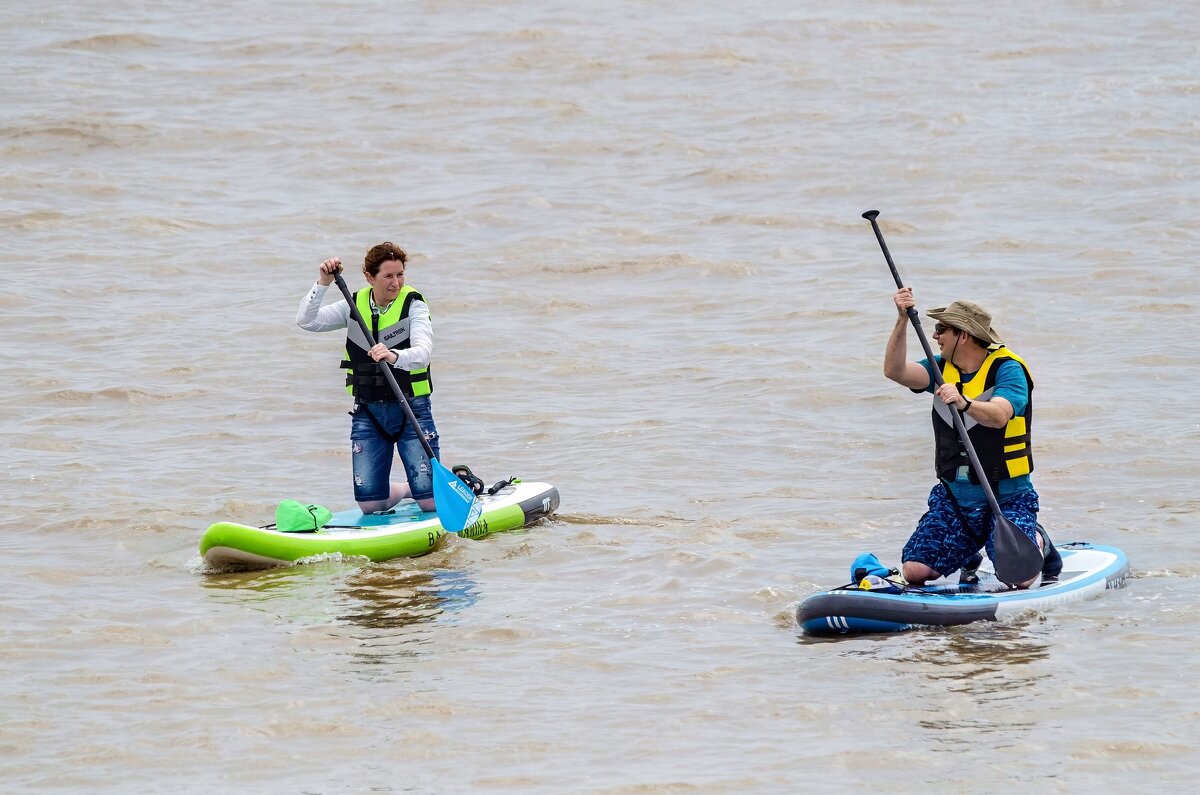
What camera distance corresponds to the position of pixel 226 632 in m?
7.44

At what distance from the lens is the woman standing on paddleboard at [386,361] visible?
8.45 metres

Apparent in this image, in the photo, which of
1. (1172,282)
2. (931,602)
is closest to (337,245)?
(1172,282)

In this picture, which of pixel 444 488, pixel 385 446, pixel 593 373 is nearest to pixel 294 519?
pixel 385 446

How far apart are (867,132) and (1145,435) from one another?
31.8 ft

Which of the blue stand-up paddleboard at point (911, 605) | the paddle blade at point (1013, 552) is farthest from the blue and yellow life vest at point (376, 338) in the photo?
the paddle blade at point (1013, 552)

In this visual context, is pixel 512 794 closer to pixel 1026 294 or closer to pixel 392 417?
pixel 392 417

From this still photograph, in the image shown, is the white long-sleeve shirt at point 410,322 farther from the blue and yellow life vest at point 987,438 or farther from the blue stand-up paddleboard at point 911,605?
the blue and yellow life vest at point 987,438

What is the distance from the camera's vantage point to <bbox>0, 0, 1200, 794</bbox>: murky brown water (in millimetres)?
6273

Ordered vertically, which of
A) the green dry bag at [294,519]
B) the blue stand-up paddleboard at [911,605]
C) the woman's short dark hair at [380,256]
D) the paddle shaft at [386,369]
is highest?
the woman's short dark hair at [380,256]

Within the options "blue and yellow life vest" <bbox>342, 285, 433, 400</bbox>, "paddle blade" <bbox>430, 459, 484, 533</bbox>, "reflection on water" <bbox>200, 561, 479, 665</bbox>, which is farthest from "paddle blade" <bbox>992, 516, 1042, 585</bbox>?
"blue and yellow life vest" <bbox>342, 285, 433, 400</bbox>

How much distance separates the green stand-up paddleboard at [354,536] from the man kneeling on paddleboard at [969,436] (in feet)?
8.82

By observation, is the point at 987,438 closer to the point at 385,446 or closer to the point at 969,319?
the point at 969,319

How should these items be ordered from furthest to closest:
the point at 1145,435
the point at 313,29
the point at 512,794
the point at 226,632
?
the point at 313,29
the point at 1145,435
the point at 226,632
the point at 512,794

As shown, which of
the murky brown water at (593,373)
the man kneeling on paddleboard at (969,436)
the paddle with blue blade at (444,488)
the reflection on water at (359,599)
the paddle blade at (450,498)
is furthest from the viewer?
the paddle blade at (450,498)
